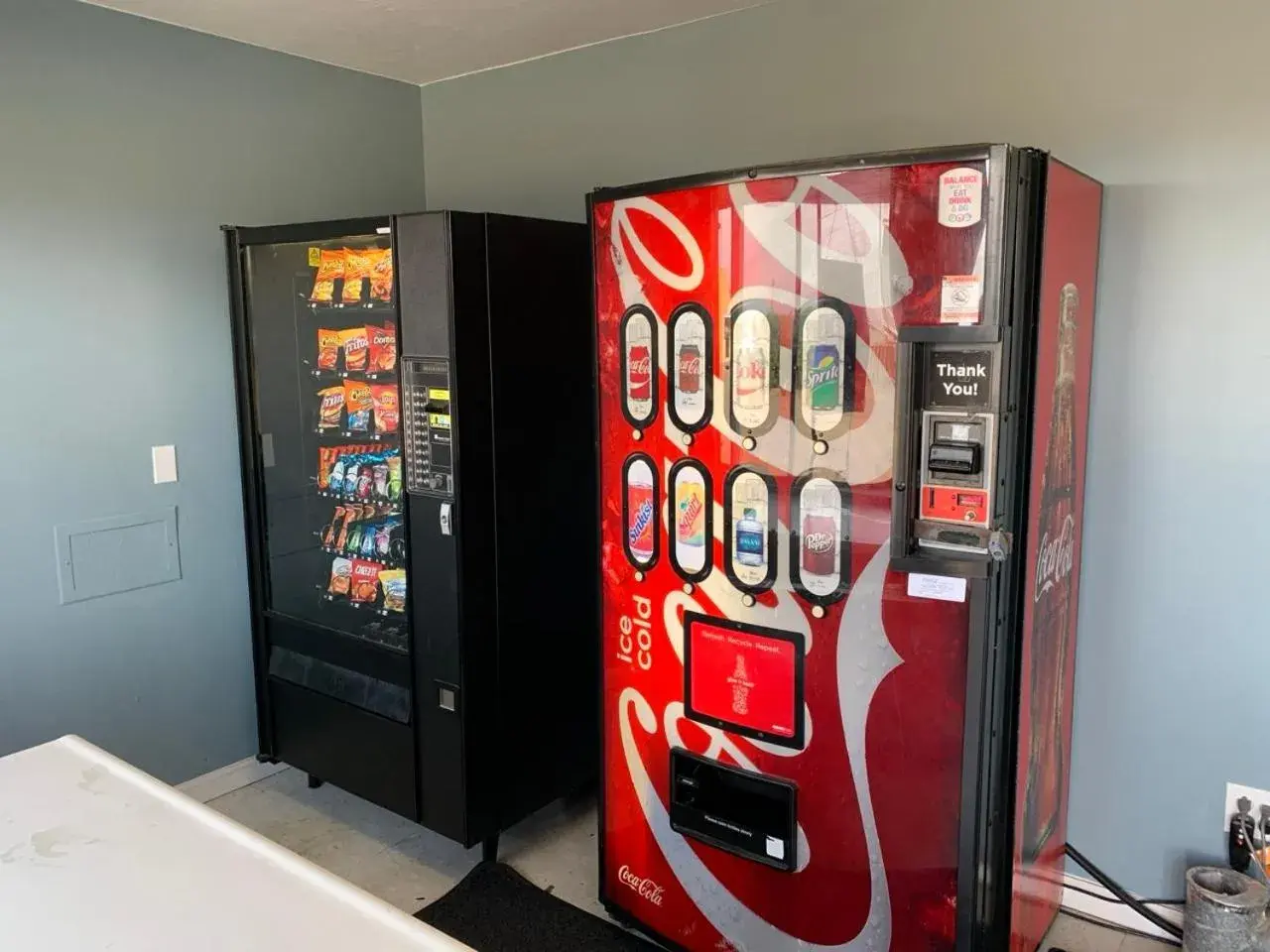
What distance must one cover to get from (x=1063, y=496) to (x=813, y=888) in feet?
3.10

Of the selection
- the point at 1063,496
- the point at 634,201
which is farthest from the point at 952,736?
the point at 634,201

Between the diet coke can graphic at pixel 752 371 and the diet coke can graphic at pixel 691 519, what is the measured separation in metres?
0.15

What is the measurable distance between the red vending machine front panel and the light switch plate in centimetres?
142

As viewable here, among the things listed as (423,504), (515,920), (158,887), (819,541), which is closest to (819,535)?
(819,541)

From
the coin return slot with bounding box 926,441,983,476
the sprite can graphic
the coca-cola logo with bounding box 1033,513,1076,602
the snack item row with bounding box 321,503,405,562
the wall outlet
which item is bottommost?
the wall outlet

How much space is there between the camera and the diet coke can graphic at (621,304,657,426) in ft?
6.24

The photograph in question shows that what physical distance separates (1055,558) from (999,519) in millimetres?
449

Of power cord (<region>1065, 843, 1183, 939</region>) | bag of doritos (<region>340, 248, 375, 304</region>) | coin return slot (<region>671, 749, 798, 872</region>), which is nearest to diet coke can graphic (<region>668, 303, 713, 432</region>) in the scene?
coin return slot (<region>671, 749, 798, 872</region>)

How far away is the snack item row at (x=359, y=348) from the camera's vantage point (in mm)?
2465

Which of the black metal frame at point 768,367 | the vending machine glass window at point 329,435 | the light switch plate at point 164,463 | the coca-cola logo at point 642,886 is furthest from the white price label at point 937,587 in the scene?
the light switch plate at point 164,463

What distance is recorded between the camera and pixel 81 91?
2.43 meters

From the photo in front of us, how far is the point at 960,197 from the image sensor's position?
1497mm

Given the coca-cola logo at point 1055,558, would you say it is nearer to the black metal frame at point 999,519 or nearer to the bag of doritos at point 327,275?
the black metal frame at point 999,519

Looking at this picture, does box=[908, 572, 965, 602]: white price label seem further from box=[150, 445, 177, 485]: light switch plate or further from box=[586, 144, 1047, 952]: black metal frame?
box=[150, 445, 177, 485]: light switch plate
